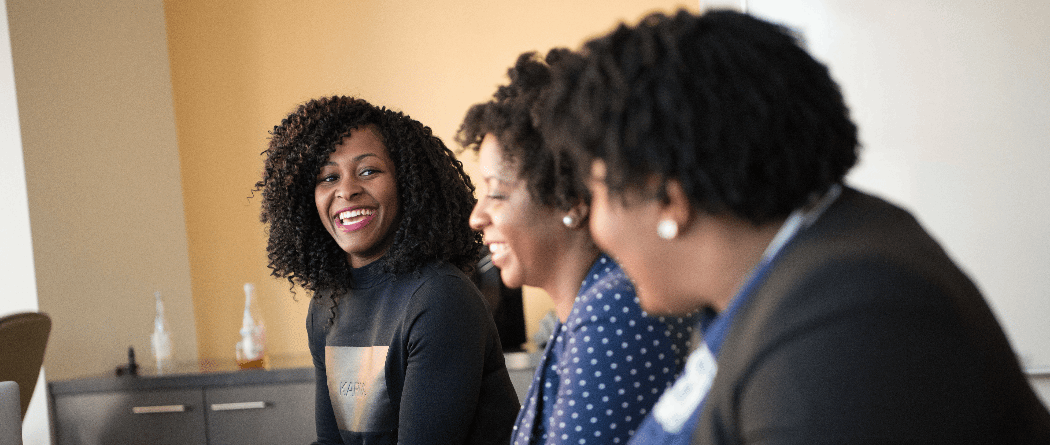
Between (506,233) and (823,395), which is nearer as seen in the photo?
(823,395)

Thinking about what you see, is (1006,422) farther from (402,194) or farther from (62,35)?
(62,35)

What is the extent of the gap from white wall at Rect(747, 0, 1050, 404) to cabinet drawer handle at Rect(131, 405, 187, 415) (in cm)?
236

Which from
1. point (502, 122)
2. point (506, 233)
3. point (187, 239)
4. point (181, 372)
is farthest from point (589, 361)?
point (187, 239)

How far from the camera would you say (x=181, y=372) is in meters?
3.05

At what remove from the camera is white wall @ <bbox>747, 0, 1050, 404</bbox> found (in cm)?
226

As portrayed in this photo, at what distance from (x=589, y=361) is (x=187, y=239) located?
3.15 m

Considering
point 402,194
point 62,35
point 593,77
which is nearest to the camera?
point 593,77

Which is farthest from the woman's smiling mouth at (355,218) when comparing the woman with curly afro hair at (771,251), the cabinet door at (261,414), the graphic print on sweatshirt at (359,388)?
the cabinet door at (261,414)

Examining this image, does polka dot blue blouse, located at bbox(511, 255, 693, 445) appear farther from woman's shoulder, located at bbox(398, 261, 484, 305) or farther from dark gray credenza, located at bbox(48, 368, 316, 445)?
dark gray credenza, located at bbox(48, 368, 316, 445)

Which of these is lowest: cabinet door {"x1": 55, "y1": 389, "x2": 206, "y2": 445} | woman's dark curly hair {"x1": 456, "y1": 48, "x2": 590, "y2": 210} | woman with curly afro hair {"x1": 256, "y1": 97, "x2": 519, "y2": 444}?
cabinet door {"x1": 55, "y1": 389, "x2": 206, "y2": 445}

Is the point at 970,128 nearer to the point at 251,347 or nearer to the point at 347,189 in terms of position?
the point at 347,189

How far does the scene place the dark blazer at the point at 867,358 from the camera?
555mm

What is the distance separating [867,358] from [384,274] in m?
1.29

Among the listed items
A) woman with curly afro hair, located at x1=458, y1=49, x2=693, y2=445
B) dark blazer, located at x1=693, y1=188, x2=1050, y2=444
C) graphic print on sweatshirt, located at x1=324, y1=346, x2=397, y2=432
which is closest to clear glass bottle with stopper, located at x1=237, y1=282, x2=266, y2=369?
graphic print on sweatshirt, located at x1=324, y1=346, x2=397, y2=432
